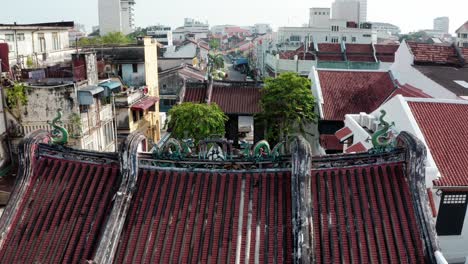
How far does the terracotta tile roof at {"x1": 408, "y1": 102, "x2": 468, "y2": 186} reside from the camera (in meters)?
20.5

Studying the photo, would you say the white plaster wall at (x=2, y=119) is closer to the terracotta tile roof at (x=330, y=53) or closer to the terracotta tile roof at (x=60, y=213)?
the terracotta tile roof at (x=60, y=213)

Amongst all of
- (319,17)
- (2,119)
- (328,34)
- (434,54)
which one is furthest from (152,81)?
(319,17)

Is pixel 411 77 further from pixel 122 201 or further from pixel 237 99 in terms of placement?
pixel 122 201

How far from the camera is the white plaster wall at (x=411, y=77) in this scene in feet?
102

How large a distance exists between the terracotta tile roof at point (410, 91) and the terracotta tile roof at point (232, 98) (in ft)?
36.4

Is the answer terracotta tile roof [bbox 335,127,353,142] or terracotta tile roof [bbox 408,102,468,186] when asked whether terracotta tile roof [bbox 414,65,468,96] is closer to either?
terracotta tile roof [bbox 408,102,468,186]

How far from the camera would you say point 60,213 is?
491 inches

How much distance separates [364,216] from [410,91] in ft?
78.8

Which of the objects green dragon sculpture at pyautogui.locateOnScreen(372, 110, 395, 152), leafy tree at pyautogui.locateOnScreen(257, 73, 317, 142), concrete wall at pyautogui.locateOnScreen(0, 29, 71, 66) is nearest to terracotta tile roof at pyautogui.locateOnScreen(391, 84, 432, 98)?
leafy tree at pyautogui.locateOnScreen(257, 73, 317, 142)

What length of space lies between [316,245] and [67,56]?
42.4 metres

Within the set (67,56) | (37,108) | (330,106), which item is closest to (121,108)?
(37,108)

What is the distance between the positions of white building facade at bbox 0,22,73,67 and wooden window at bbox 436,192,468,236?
32.3m

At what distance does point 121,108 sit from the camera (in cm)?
3844

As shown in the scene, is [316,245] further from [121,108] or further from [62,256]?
[121,108]
